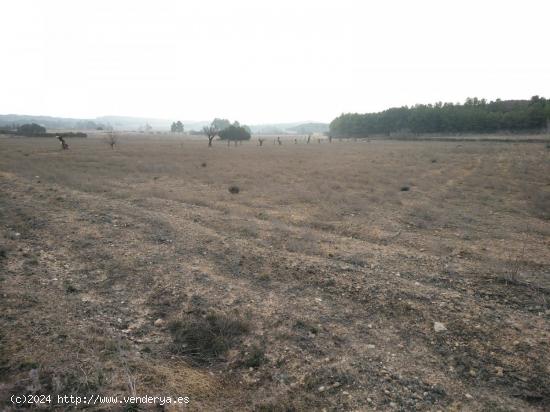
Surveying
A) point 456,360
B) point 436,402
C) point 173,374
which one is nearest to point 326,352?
point 436,402

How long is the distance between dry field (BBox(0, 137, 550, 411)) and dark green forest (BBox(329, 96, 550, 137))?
8787 centimetres

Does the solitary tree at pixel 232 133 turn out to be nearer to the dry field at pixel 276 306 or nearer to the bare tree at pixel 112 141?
the bare tree at pixel 112 141

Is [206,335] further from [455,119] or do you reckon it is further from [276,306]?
[455,119]

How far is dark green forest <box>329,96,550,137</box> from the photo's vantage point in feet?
262

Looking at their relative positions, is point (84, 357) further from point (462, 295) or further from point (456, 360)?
point (462, 295)

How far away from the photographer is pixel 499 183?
21453 millimetres

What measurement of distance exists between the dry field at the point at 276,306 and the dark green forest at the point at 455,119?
87.9m

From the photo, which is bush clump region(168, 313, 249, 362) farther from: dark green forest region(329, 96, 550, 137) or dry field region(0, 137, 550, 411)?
dark green forest region(329, 96, 550, 137)

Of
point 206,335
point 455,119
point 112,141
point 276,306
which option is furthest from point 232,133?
point 206,335

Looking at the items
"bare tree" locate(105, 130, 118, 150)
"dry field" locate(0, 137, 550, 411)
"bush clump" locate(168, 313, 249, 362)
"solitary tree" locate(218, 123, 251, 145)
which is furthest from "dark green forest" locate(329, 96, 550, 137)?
Answer: "bush clump" locate(168, 313, 249, 362)

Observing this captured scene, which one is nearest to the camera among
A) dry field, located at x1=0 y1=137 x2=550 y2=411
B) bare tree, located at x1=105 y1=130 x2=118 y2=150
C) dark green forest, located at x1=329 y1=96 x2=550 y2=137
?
dry field, located at x1=0 y1=137 x2=550 y2=411

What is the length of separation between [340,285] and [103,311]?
5.03 meters

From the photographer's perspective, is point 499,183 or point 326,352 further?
point 499,183

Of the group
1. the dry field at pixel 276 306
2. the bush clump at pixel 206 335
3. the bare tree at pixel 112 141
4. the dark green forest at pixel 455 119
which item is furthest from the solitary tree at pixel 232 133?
the bush clump at pixel 206 335
